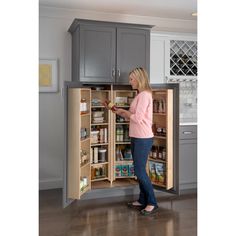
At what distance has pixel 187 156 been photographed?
A: 14.3 ft

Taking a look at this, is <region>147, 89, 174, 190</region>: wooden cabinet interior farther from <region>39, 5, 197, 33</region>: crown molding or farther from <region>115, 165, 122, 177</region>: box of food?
<region>39, 5, 197, 33</region>: crown molding

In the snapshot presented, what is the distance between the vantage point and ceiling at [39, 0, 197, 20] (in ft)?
13.4

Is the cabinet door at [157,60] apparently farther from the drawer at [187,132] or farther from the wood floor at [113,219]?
the wood floor at [113,219]

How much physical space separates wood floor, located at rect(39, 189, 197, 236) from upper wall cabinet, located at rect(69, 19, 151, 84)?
1.53 meters

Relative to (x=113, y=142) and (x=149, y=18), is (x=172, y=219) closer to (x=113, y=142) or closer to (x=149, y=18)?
(x=113, y=142)

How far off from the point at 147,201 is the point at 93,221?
684 mm

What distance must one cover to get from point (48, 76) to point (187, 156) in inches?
87.3

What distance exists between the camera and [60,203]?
380 centimetres

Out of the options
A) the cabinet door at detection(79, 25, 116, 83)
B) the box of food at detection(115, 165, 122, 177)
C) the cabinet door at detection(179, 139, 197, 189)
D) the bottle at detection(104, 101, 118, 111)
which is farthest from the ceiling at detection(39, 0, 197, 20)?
the box of food at detection(115, 165, 122, 177)

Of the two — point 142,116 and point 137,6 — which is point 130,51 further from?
point 142,116

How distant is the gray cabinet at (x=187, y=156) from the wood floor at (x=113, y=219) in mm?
424

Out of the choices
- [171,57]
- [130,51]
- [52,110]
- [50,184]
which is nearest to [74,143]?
[52,110]
